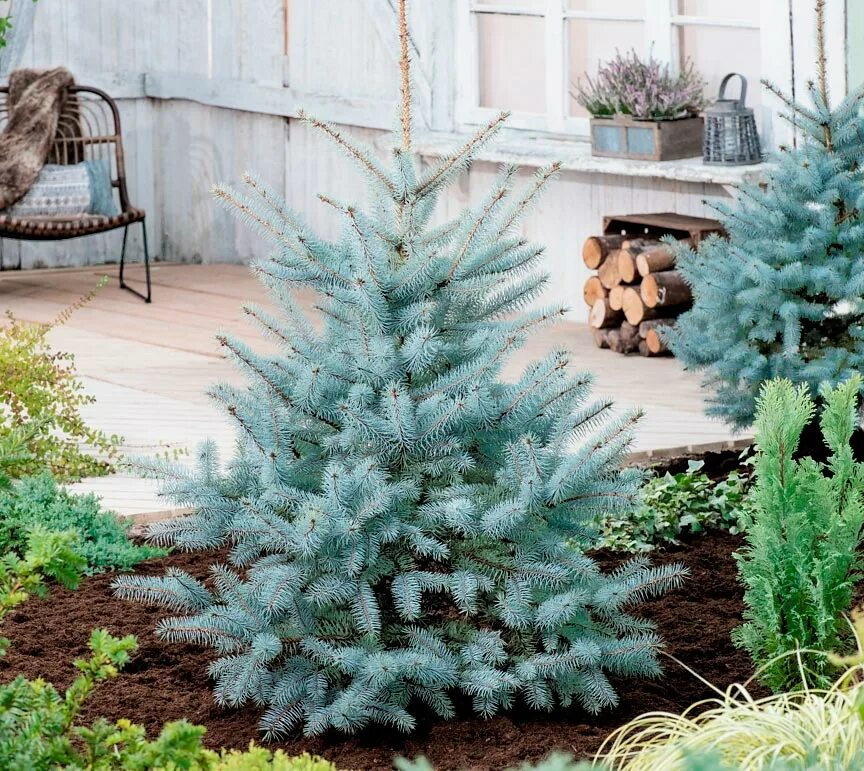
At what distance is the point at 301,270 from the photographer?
110 inches

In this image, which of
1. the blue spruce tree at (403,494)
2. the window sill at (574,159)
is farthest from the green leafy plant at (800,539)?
the window sill at (574,159)

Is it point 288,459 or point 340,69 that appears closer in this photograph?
point 288,459

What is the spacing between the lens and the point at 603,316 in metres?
6.86

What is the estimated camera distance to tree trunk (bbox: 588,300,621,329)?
6.85m

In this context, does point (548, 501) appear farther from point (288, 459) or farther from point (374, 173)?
point (374, 173)

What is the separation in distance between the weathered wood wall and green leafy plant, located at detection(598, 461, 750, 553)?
3.80m

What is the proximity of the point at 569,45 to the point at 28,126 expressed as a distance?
3049 mm

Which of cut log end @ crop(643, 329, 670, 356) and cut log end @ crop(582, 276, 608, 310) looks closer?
cut log end @ crop(643, 329, 670, 356)

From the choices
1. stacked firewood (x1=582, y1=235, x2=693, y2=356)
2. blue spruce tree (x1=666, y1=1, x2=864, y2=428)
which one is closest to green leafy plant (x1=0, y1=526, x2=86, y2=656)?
blue spruce tree (x1=666, y1=1, x2=864, y2=428)

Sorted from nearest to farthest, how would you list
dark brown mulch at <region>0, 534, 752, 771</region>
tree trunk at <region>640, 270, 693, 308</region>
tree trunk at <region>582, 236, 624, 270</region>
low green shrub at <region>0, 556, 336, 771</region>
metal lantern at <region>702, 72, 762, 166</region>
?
low green shrub at <region>0, 556, 336, 771</region> < dark brown mulch at <region>0, 534, 752, 771</region> < metal lantern at <region>702, 72, 762, 166</region> < tree trunk at <region>640, 270, 693, 308</region> < tree trunk at <region>582, 236, 624, 270</region>

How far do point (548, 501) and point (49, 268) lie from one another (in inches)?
293

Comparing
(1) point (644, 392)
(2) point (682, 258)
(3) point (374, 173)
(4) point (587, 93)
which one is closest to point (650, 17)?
(4) point (587, 93)

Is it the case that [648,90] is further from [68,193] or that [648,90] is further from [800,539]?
[800,539]

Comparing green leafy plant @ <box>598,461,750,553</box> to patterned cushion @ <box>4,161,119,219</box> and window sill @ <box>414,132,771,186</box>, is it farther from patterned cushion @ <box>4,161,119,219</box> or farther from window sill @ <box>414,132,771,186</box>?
patterned cushion @ <box>4,161,119,219</box>
